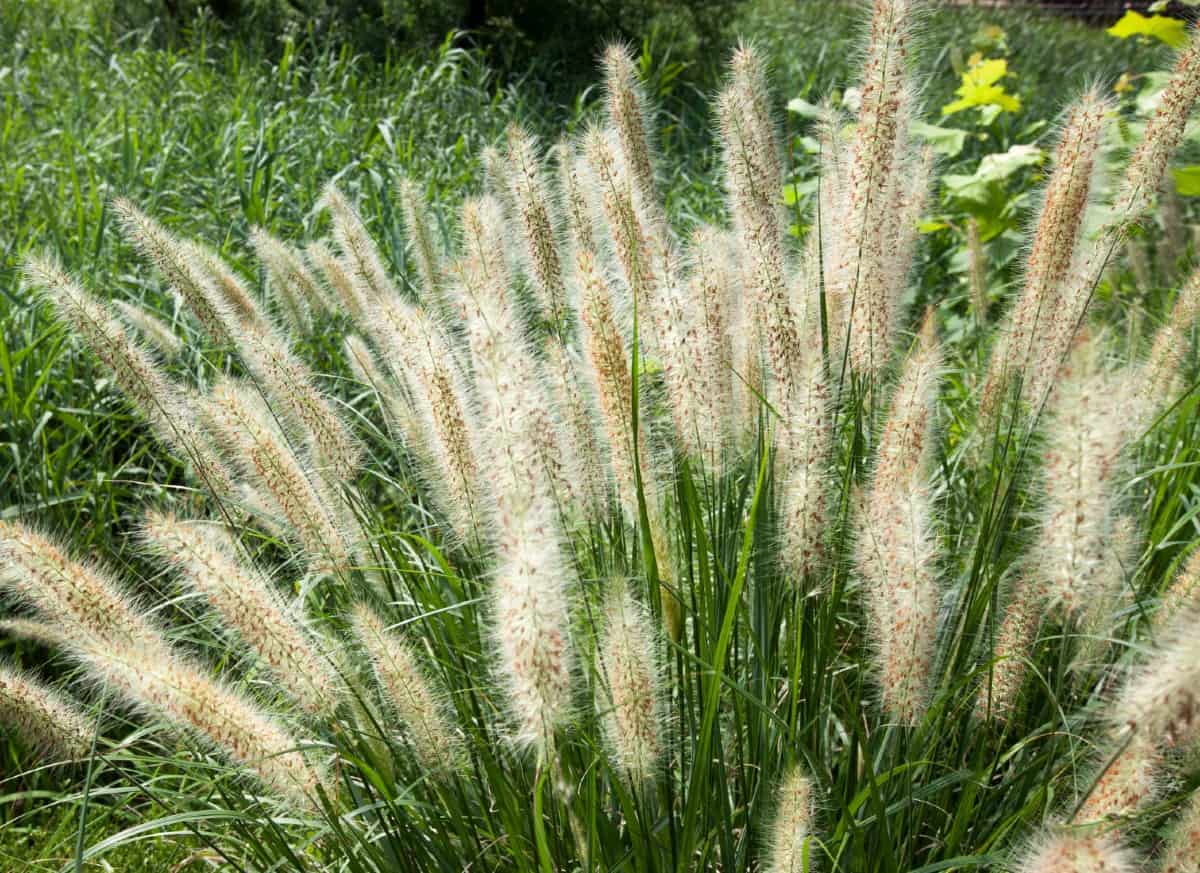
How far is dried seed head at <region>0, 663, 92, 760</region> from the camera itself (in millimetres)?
1796

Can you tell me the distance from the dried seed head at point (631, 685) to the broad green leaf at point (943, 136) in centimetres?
339

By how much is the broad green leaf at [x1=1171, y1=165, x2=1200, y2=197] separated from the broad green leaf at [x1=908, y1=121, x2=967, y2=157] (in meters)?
1.03

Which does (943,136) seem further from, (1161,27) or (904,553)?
(904,553)

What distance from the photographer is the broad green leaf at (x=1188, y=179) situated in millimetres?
3438

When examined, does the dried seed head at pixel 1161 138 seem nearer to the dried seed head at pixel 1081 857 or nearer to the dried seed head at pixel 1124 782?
the dried seed head at pixel 1124 782

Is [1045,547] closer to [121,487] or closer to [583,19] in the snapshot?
[121,487]

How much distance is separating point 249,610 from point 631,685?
565mm

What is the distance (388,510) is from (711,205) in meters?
2.81

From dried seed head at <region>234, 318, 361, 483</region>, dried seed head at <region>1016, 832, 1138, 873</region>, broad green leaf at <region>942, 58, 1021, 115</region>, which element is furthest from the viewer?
broad green leaf at <region>942, 58, 1021, 115</region>

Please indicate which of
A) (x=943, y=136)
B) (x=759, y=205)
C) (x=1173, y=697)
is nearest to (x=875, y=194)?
(x=759, y=205)

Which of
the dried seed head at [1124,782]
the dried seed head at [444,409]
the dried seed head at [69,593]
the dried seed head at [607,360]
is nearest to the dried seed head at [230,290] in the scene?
the dried seed head at [444,409]

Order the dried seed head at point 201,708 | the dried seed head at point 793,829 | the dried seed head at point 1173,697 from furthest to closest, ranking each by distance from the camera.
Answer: the dried seed head at point 201,708, the dried seed head at point 793,829, the dried seed head at point 1173,697

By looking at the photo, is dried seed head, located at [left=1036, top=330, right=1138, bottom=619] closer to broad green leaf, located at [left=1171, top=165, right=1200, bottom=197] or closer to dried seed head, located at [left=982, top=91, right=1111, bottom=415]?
→ dried seed head, located at [left=982, top=91, right=1111, bottom=415]

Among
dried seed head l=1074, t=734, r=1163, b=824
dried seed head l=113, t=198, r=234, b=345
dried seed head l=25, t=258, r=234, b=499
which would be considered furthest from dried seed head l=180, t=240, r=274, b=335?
dried seed head l=1074, t=734, r=1163, b=824
